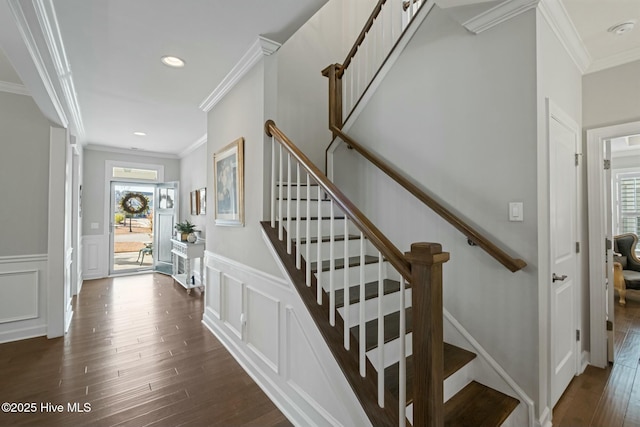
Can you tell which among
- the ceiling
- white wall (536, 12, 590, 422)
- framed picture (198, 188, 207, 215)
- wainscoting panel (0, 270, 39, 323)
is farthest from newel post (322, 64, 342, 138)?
wainscoting panel (0, 270, 39, 323)

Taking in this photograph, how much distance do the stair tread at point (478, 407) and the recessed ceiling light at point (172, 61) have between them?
3.28 metres

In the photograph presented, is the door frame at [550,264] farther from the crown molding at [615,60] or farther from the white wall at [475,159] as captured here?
the crown molding at [615,60]

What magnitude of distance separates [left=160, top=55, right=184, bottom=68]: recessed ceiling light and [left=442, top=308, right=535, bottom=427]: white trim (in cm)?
299

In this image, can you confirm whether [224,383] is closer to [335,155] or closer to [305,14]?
[335,155]

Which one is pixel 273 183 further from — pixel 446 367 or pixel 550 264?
pixel 550 264

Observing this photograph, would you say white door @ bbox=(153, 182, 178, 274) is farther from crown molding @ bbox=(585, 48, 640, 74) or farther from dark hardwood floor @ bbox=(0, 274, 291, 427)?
crown molding @ bbox=(585, 48, 640, 74)

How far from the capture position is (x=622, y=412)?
191 cm

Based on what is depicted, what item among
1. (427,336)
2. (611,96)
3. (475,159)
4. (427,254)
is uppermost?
(611,96)

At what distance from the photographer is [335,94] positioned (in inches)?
117

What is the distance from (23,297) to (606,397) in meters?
5.43

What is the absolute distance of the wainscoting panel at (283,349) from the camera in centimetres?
161

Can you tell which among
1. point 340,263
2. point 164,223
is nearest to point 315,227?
point 340,263

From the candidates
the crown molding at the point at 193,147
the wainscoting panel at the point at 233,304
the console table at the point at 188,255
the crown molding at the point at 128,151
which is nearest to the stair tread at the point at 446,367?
the wainscoting panel at the point at 233,304

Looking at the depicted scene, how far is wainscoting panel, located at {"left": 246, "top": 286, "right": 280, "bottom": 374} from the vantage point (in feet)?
6.87
